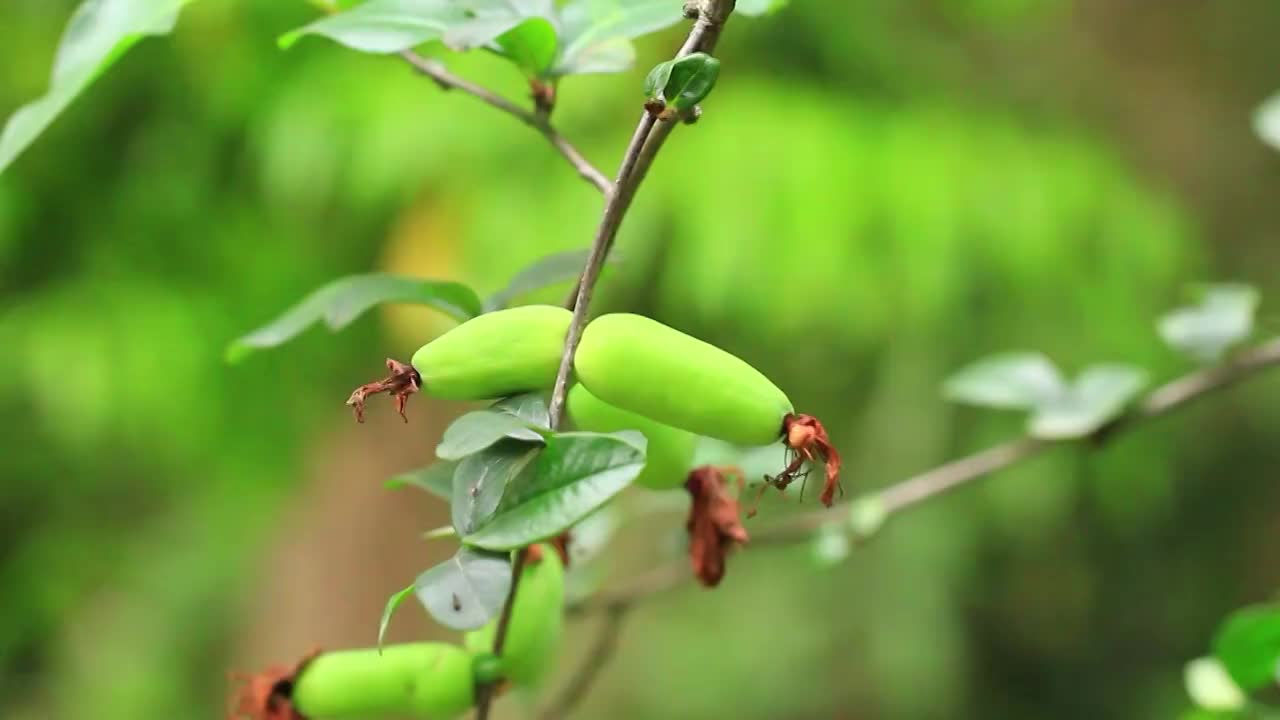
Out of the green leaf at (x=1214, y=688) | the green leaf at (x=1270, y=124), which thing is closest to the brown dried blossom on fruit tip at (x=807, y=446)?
the green leaf at (x=1214, y=688)

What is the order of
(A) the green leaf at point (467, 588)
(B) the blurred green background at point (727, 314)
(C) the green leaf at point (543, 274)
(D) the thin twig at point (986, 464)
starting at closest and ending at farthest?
(A) the green leaf at point (467, 588) < (C) the green leaf at point (543, 274) < (D) the thin twig at point (986, 464) < (B) the blurred green background at point (727, 314)

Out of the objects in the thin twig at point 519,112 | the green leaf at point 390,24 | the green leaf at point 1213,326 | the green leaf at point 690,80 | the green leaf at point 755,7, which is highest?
the green leaf at point 690,80

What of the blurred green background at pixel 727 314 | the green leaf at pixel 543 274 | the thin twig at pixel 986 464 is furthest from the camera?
the blurred green background at pixel 727 314

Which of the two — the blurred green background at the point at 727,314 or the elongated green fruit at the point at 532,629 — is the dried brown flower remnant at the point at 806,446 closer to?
the elongated green fruit at the point at 532,629

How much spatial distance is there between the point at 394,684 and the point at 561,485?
3.1 inches

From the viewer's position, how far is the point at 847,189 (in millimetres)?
1128

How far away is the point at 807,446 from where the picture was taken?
0.67 feet

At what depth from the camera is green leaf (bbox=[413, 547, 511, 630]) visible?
0.60ft

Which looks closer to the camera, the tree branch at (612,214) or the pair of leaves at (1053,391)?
the tree branch at (612,214)

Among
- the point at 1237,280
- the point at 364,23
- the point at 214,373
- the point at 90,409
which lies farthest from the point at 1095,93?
the point at 364,23

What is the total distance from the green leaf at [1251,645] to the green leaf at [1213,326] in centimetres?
13

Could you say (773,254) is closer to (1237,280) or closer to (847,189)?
(847,189)

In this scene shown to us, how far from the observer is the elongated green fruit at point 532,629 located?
0.83 ft

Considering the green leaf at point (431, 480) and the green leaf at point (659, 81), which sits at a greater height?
the green leaf at point (659, 81)
